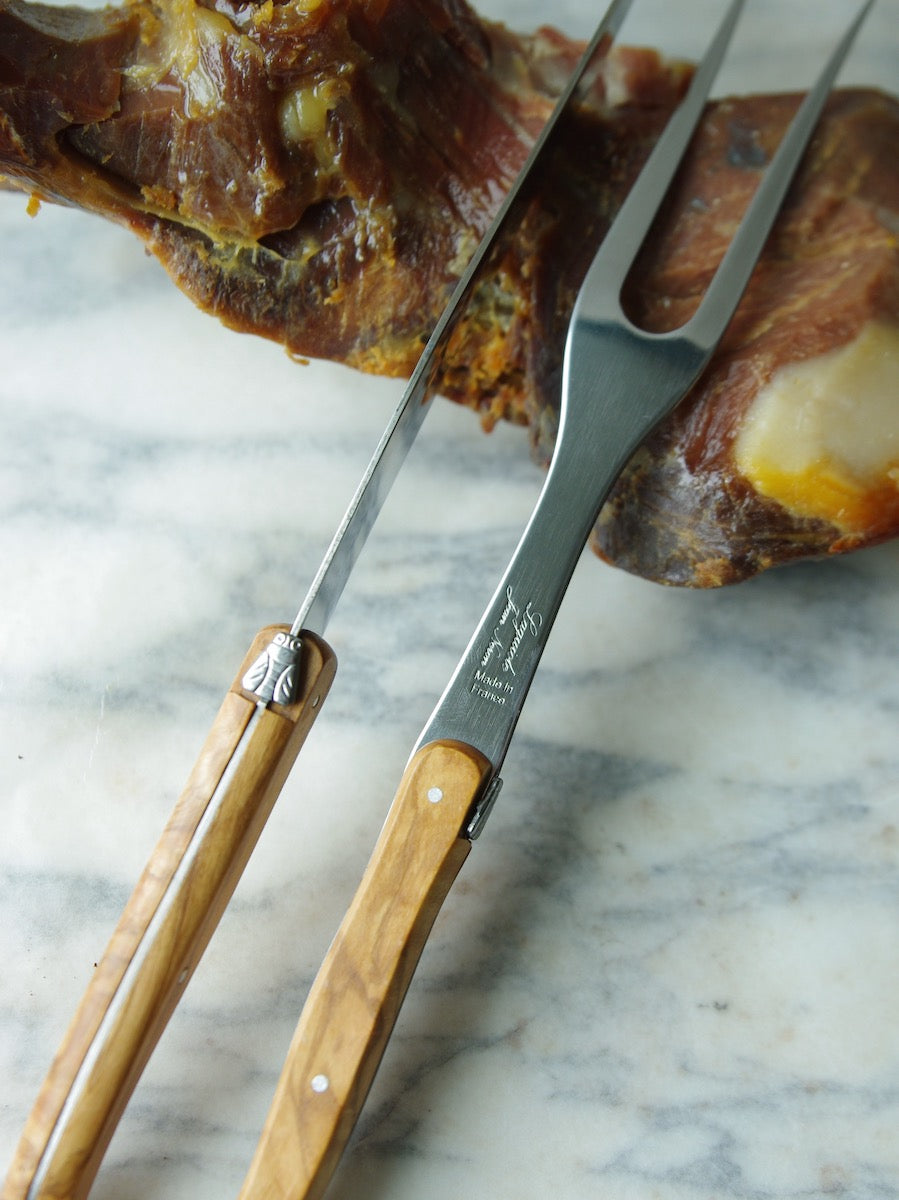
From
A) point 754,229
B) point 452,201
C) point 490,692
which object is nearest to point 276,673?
point 490,692

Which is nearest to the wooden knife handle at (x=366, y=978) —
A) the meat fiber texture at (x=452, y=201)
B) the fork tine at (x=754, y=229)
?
the meat fiber texture at (x=452, y=201)

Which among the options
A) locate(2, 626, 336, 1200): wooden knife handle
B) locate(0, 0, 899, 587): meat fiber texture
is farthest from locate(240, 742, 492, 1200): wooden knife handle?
locate(0, 0, 899, 587): meat fiber texture

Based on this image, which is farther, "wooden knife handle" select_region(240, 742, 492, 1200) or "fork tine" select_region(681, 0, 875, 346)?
"fork tine" select_region(681, 0, 875, 346)

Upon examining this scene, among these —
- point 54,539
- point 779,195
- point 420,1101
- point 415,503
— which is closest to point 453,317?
point 415,503

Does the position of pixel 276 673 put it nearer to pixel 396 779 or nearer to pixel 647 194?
pixel 396 779

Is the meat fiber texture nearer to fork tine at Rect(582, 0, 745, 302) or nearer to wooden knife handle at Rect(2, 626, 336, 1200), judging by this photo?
fork tine at Rect(582, 0, 745, 302)

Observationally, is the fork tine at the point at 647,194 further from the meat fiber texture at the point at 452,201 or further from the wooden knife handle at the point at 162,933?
the wooden knife handle at the point at 162,933

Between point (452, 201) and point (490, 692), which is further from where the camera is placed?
point (452, 201)
